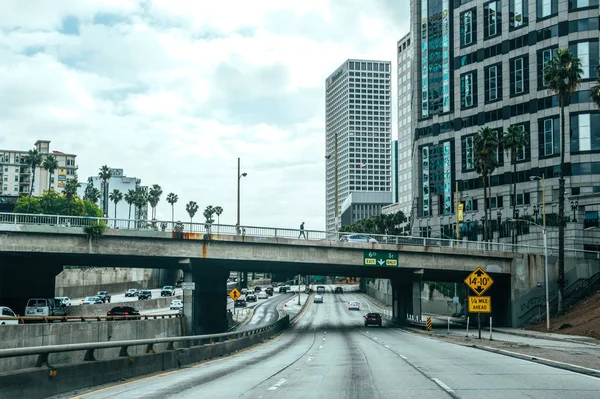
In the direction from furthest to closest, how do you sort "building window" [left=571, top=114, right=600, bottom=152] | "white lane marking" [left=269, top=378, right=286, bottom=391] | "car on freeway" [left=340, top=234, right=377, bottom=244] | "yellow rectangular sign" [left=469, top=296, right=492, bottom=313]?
"building window" [left=571, top=114, right=600, bottom=152] → "car on freeway" [left=340, top=234, right=377, bottom=244] → "yellow rectangular sign" [left=469, top=296, right=492, bottom=313] → "white lane marking" [left=269, top=378, right=286, bottom=391]

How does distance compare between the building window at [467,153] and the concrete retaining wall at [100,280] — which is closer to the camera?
the concrete retaining wall at [100,280]

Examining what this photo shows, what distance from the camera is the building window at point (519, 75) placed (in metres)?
100

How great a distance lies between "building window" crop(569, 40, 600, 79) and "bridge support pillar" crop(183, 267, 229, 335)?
58.4 metres

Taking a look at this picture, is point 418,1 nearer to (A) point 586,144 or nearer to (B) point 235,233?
(A) point 586,144

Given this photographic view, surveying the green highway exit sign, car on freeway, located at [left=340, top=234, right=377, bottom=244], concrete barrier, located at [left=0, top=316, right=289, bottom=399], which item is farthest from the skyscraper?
concrete barrier, located at [left=0, top=316, right=289, bottom=399]

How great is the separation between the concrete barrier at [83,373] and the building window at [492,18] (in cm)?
9388

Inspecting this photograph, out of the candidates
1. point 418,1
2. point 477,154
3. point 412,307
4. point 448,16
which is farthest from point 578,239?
point 418,1

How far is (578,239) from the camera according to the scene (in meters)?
75.4

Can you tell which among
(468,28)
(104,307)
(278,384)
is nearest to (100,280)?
(104,307)

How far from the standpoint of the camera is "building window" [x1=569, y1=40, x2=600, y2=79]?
91.0m

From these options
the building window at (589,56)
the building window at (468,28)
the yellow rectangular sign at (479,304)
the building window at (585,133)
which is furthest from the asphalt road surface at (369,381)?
the building window at (468,28)

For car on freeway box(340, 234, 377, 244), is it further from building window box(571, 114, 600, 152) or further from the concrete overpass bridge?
building window box(571, 114, 600, 152)

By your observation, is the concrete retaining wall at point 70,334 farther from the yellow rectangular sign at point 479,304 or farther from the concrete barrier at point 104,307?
the concrete barrier at point 104,307

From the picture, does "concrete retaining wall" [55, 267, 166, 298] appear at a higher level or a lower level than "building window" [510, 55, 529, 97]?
lower
